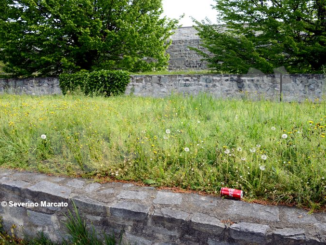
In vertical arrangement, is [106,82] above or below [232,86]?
above

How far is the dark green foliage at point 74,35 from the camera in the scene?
11.3 metres

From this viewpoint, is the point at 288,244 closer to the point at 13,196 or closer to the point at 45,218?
the point at 45,218

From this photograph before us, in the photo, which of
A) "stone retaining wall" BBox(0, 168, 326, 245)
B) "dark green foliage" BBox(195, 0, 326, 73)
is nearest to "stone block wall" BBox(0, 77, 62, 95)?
"dark green foliage" BBox(195, 0, 326, 73)

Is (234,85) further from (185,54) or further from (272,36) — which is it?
(185,54)

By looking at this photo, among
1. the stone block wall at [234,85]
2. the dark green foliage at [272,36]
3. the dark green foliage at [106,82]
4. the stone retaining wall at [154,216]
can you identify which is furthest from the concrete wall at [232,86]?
the stone retaining wall at [154,216]

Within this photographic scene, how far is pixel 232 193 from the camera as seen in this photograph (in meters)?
2.77

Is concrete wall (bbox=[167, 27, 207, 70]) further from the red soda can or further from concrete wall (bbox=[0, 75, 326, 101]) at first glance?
the red soda can

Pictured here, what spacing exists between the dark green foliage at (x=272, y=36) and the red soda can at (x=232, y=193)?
294 inches

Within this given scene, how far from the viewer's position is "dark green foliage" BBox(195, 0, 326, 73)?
905 cm

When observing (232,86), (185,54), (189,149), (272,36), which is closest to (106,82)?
(232,86)

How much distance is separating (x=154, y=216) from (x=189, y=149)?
48.7 inches

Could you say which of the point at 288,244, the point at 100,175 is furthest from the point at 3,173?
the point at 288,244

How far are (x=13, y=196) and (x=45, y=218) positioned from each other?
55 centimetres

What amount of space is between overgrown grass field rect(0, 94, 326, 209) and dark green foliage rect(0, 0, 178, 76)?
7.26 m
